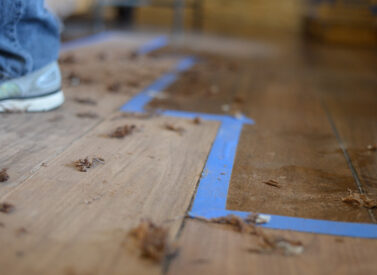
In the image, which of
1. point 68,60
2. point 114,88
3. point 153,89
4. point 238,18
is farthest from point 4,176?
point 238,18

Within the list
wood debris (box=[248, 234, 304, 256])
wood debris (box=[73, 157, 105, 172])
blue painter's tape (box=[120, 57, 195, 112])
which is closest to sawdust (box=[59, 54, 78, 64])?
blue painter's tape (box=[120, 57, 195, 112])

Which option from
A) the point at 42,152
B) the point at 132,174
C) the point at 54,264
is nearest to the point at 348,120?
the point at 132,174

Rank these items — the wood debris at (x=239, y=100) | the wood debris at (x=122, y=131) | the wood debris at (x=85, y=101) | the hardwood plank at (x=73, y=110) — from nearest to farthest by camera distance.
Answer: the hardwood plank at (x=73, y=110) → the wood debris at (x=122, y=131) → the wood debris at (x=85, y=101) → the wood debris at (x=239, y=100)

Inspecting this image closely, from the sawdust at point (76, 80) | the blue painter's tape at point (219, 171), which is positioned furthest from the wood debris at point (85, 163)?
the sawdust at point (76, 80)

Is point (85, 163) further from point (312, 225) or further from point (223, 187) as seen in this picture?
point (312, 225)

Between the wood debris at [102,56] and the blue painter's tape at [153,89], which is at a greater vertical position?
the wood debris at [102,56]

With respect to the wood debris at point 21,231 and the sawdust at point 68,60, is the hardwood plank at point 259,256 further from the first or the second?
the sawdust at point 68,60

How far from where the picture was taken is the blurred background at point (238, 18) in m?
4.34

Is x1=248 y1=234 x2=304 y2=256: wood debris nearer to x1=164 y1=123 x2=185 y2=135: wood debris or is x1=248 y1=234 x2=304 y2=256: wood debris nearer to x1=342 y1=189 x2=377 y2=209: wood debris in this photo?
x1=342 y1=189 x2=377 y2=209: wood debris

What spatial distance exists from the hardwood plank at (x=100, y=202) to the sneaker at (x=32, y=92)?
0.25 meters

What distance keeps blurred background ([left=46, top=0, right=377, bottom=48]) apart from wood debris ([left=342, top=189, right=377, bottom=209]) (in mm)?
3292

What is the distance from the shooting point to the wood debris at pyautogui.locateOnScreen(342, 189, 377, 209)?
2.74 ft

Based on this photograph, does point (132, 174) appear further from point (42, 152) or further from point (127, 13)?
point (127, 13)

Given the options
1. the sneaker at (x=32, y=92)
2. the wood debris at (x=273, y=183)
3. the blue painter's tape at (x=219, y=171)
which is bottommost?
the wood debris at (x=273, y=183)
